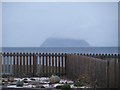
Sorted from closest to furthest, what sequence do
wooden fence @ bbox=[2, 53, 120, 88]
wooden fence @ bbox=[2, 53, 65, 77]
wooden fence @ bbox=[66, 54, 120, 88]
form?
wooden fence @ bbox=[66, 54, 120, 88], wooden fence @ bbox=[2, 53, 120, 88], wooden fence @ bbox=[2, 53, 65, 77]

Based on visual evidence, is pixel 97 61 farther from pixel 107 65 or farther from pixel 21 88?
pixel 21 88

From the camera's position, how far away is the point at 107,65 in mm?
11750

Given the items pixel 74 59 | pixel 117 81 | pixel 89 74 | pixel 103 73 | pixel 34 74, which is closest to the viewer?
pixel 117 81

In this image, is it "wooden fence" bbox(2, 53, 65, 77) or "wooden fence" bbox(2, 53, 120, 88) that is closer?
"wooden fence" bbox(2, 53, 120, 88)

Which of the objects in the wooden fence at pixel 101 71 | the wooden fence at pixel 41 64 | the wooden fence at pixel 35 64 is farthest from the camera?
the wooden fence at pixel 35 64

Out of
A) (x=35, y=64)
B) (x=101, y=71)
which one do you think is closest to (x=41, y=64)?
(x=35, y=64)

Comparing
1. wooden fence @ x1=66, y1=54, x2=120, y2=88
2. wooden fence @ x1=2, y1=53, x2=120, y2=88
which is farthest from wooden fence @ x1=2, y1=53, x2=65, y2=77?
wooden fence @ x1=66, y1=54, x2=120, y2=88

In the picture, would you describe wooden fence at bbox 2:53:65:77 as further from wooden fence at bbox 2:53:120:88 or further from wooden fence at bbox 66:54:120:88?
wooden fence at bbox 66:54:120:88

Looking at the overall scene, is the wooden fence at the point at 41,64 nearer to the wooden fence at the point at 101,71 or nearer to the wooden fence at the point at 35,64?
the wooden fence at the point at 35,64

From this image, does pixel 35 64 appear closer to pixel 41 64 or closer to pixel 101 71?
pixel 41 64

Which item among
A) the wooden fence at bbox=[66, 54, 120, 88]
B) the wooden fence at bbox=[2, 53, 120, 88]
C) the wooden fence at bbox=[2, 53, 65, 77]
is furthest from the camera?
the wooden fence at bbox=[2, 53, 65, 77]

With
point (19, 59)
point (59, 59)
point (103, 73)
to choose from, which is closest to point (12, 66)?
point (19, 59)

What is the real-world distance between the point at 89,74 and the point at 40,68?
630 cm

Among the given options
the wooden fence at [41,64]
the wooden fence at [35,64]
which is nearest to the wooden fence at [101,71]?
the wooden fence at [41,64]
